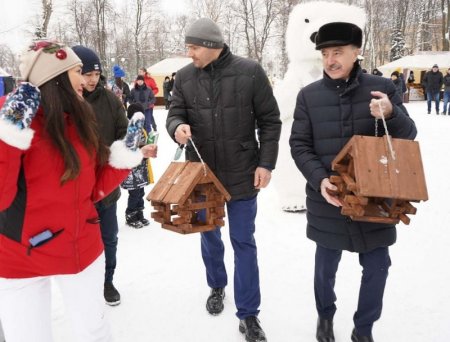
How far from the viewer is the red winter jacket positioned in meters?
1.77

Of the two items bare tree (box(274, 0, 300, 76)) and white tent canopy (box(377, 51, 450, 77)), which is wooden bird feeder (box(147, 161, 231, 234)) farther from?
white tent canopy (box(377, 51, 450, 77))

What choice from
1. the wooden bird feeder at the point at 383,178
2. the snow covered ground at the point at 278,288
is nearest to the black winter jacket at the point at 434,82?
the snow covered ground at the point at 278,288

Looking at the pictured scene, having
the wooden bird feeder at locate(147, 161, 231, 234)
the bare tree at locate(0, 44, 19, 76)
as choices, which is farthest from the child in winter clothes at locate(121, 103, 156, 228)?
the bare tree at locate(0, 44, 19, 76)

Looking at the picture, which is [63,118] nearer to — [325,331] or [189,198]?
[189,198]

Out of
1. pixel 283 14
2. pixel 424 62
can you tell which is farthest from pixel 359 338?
pixel 424 62

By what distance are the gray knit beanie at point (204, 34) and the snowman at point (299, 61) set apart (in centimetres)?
232

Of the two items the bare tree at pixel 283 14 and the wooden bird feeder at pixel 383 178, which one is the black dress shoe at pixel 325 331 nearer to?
the wooden bird feeder at pixel 383 178

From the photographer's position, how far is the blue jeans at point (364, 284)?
2.51 m

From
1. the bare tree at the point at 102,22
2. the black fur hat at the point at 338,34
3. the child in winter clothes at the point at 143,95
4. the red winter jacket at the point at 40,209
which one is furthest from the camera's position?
the bare tree at the point at 102,22

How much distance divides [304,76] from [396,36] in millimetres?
38708

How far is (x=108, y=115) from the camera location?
10.6 ft

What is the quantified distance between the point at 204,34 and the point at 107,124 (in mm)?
1090

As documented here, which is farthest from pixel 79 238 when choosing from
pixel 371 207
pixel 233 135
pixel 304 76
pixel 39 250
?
pixel 304 76

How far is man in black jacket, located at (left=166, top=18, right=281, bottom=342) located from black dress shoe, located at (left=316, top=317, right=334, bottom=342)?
38cm
